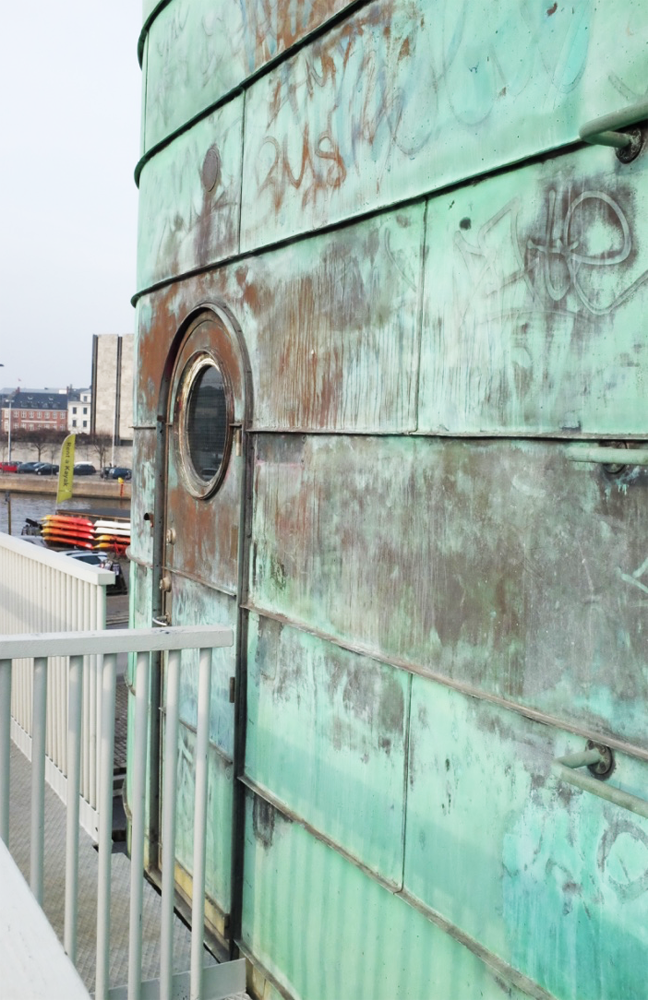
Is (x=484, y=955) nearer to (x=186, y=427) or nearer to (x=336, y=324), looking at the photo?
(x=336, y=324)

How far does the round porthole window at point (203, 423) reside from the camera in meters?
3.90

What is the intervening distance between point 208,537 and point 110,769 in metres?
1.34

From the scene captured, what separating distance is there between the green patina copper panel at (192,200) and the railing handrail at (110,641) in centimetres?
171

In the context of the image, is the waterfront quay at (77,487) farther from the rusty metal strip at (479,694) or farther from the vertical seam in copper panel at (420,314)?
the vertical seam in copper panel at (420,314)

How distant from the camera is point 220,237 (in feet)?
12.6

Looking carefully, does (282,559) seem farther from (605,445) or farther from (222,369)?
(605,445)

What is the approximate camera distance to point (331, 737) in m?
3.05

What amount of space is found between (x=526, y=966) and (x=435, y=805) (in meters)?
0.48

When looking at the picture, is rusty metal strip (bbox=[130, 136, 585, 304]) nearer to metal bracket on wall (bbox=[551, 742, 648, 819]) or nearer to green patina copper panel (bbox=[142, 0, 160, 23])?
green patina copper panel (bbox=[142, 0, 160, 23])

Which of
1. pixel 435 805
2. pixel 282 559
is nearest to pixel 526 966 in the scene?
pixel 435 805

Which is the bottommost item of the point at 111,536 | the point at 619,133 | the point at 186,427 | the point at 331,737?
the point at 111,536

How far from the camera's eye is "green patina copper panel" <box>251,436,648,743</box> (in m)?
1.98

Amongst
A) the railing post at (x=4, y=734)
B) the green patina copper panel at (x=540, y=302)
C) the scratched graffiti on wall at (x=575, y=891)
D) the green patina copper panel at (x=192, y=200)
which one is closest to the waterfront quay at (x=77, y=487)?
the green patina copper panel at (x=192, y=200)

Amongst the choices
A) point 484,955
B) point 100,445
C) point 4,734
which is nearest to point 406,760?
point 484,955
